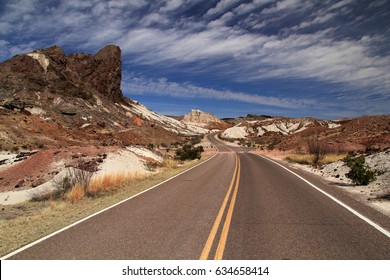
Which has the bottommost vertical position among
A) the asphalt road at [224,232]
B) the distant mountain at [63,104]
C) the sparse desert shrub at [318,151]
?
the asphalt road at [224,232]

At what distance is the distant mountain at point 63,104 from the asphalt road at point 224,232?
34315 mm

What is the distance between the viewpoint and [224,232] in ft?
25.2

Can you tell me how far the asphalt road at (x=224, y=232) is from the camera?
20.9 feet

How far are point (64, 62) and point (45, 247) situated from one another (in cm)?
9484

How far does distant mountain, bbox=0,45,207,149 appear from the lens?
49156 mm

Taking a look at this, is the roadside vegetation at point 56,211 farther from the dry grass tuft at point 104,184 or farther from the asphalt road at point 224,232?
the asphalt road at point 224,232

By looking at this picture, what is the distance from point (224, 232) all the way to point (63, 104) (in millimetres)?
72126

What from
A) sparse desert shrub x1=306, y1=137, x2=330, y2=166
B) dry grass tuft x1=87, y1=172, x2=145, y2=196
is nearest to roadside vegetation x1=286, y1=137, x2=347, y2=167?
sparse desert shrub x1=306, y1=137, x2=330, y2=166

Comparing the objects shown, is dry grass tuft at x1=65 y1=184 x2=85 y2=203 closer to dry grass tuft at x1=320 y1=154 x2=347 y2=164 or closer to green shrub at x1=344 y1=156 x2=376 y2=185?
green shrub at x1=344 y1=156 x2=376 y2=185

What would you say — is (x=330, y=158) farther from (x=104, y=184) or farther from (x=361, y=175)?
(x=104, y=184)

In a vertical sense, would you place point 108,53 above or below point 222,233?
above

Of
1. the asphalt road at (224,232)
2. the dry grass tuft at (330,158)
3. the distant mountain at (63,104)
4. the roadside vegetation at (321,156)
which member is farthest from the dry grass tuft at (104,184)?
the distant mountain at (63,104)

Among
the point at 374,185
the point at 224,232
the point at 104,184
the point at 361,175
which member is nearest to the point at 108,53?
the point at 104,184

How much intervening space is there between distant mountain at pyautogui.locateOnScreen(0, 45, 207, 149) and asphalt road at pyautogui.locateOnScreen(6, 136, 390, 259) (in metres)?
34.3
